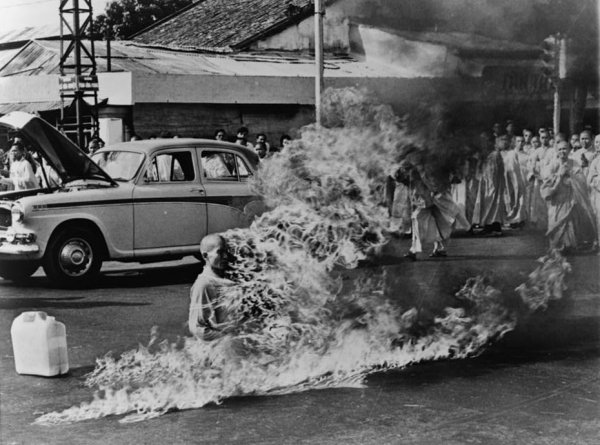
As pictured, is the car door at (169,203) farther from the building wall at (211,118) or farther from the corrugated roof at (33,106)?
the corrugated roof at (33,106)

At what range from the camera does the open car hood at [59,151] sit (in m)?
11.4

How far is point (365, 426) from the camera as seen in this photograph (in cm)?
548

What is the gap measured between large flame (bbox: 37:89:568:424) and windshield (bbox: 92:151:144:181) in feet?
15.1

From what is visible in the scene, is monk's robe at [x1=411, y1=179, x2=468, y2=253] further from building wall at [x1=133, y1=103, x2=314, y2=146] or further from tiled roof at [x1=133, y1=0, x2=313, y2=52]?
tiled roof at [x1=133, y1=0, x2=313, y2=52]

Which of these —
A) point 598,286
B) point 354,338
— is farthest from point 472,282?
point 598,286

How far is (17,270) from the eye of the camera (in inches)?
484

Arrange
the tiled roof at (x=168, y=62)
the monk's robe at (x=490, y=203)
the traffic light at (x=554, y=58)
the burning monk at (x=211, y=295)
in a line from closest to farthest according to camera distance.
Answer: the burning monk at (x=211, y=295)
the traffic light at (x=554, y=58)
the monk's robe at (x=490, y=203)
the tiled roof at (x=168, y=62)

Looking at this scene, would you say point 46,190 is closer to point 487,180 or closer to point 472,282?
point 472,282

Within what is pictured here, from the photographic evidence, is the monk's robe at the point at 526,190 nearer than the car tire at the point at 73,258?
No

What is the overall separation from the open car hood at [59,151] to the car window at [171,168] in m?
0.57

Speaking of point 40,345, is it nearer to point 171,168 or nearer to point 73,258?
point 73,258

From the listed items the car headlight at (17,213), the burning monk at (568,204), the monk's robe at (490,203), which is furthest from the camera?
the monk's robe at (490,203)

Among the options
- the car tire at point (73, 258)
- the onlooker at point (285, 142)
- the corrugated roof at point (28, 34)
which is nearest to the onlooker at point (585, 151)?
the onlooker at point (285, 142)

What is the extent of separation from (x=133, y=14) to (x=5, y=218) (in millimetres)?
23757
